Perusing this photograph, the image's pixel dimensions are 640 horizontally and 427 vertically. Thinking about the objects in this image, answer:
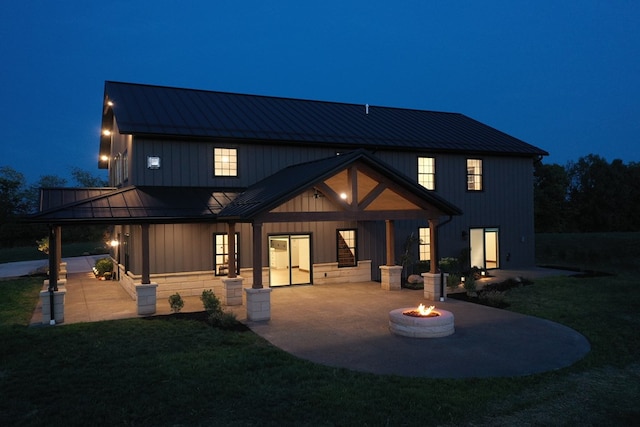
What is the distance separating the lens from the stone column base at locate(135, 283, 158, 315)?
Result: 1316 centimetres

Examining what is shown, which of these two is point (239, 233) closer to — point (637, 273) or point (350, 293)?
point (350, 293)

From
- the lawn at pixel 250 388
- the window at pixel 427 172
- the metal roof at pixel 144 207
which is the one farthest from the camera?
the window at pixel 427 172

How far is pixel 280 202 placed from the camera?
503 inches

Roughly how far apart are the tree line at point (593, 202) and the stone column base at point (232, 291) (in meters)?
44.5

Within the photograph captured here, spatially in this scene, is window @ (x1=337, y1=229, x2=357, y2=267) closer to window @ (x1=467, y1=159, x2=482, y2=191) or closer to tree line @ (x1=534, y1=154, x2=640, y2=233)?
window @ (x1=467, y1=159, x2=482, y2=191)

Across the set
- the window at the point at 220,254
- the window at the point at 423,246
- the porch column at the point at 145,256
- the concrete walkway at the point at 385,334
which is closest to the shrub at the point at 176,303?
the concrete walkway at the point at 385,334

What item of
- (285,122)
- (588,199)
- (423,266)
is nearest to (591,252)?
(423,266)

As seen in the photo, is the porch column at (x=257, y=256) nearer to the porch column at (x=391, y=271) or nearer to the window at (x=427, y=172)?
the porch column at (x=391, y=271)

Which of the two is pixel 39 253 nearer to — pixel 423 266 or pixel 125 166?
pixel 125 166

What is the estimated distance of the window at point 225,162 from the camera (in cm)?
1739

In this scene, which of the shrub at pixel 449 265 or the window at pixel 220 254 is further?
the shrub at pixel 449 265

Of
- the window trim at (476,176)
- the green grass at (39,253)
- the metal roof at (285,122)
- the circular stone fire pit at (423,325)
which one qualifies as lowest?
the circular stone fire pit at (423,325)

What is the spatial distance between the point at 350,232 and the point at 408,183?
519 cm

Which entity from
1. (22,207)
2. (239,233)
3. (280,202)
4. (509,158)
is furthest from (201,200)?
(22,207)
